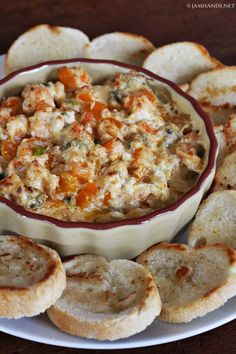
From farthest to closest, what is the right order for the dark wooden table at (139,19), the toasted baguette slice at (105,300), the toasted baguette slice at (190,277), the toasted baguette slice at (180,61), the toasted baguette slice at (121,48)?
the dark wooden table at (139,19) < the toasted baguette slice at (121,48) < the toasted baguette slice at (180,61) < the toasted baguette slice at (190,277) < the toasted baguette slice at (105,300)

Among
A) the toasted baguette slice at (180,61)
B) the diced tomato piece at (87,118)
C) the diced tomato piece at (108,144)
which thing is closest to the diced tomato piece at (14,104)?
the diced tomato piece at (87,118)

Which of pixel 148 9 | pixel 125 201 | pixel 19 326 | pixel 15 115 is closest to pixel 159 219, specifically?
pixel 125 201

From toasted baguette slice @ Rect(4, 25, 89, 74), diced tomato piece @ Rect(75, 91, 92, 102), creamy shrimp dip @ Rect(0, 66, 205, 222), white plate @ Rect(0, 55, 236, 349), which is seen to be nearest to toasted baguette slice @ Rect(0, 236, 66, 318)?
white plate @ Rect(0, 55, 236, 349)

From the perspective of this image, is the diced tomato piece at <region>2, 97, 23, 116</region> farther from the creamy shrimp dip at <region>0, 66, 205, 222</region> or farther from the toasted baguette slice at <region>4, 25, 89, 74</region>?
the toasted baguette slice at <region>4, 25, 89, 74</region>

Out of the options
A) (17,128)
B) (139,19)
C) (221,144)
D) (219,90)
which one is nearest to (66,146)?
(17,128)

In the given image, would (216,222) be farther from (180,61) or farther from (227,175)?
(180,61)

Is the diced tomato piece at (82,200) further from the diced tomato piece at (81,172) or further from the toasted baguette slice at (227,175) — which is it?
the toasted baguette slice at (227,175)
